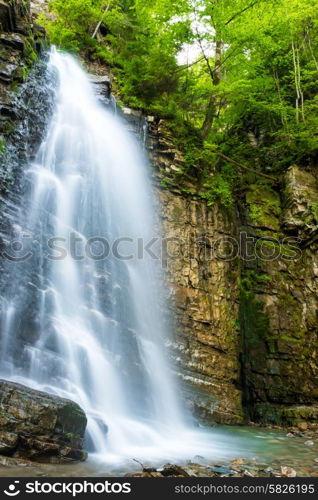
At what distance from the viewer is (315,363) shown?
9828mm

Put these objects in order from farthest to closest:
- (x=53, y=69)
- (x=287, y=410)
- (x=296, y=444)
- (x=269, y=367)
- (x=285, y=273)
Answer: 1. (x=53, y=69)
2. (x=285, y=273)
3. (x=269, y=367)
4. (x=287, y=410)
5. (x=296, y=444)

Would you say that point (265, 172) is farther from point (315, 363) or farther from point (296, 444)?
point (296, 444)

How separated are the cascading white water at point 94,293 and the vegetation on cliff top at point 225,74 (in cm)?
215

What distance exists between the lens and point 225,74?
14141 mm

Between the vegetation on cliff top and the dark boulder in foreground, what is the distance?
26.1ft

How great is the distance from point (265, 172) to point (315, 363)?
6326 mm

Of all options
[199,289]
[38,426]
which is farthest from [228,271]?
[38,426]

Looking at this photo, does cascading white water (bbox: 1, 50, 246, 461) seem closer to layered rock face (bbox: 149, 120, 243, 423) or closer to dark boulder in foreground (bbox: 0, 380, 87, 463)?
layered rock face (bbox: 149, 120, 243, 423)

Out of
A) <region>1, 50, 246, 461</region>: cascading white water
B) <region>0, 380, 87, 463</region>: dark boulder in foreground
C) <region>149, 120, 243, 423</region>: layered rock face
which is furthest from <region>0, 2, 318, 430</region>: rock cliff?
<region>0, 380, 87, 463</region>: dark boulder in foreground

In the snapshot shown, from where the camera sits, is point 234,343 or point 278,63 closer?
point 234,343

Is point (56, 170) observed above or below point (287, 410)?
above

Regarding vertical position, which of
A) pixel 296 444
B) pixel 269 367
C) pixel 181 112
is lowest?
pixel 296 444

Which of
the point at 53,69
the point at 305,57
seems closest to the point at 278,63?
the point at 305,57

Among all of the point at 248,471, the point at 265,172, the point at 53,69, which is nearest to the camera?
the point at 248,471
